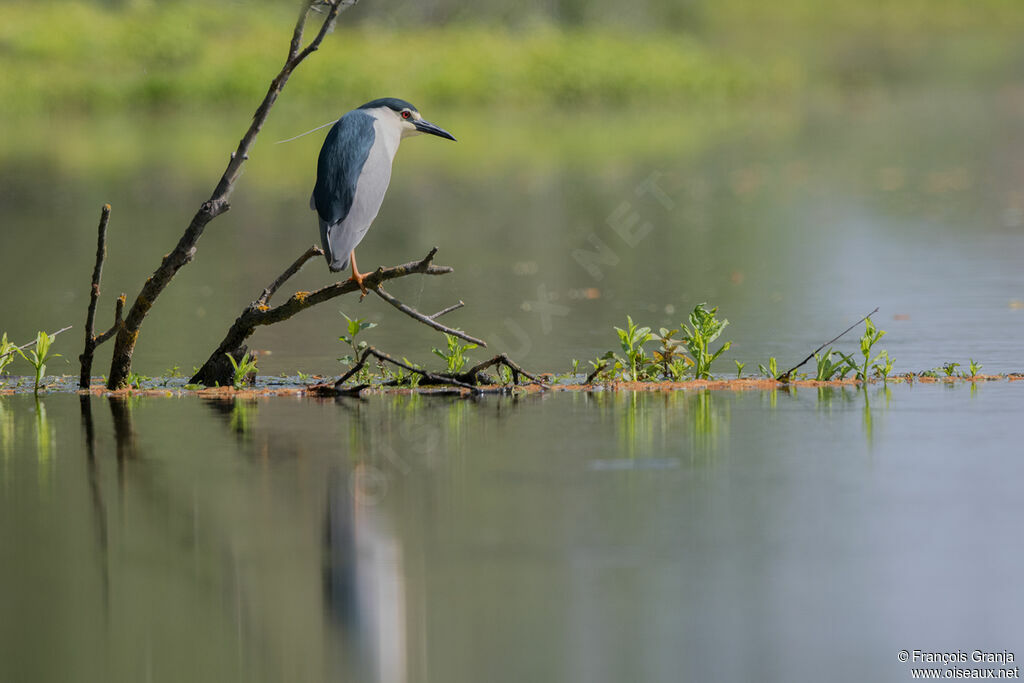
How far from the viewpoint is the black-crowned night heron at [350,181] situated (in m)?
8.29

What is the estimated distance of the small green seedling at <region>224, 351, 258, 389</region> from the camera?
894 cm

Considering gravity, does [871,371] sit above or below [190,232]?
below

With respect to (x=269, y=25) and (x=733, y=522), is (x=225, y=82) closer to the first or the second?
(x=269, y=25)

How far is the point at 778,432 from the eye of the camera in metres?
7.64

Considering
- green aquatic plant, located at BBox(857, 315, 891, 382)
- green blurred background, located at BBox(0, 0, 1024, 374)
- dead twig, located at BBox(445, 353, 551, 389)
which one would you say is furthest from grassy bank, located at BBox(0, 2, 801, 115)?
green aquatic plant, located at BBox(857, 315, 891, 382)

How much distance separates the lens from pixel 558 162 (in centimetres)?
2605

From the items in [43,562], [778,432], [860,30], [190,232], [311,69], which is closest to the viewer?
[43,562]

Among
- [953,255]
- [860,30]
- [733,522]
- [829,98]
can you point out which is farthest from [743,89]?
[733,522]

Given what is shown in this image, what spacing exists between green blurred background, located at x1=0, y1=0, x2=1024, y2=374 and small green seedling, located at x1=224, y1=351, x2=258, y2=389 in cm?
87

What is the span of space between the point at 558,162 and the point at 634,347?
1714cm

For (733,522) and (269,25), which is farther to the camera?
(269,25)

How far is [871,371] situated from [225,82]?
93.5 ft

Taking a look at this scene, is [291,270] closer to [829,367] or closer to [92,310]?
[92,310]

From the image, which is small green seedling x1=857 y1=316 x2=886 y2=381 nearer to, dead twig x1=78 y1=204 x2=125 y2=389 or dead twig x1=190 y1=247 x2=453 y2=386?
dead twig x1=190 y1=247 x2=453 y2=386
